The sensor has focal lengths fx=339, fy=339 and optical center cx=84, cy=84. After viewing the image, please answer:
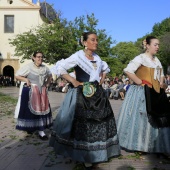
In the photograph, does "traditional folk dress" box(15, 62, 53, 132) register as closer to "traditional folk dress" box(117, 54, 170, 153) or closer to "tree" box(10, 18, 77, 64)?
"traditional folk dress" box(117, 54, 170, 153)

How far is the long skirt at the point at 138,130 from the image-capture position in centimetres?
473

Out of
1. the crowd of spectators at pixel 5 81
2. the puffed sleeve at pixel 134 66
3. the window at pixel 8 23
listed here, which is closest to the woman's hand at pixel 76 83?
the puffed sleeve at pixel 134 66

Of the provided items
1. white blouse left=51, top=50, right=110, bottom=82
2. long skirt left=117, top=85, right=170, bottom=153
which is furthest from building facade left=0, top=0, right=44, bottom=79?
white blouse left=51, top=50, right=110, bottom=82

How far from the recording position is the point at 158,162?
15.4 ft

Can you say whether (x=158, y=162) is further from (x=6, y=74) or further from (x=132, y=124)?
(x=6, y=74)

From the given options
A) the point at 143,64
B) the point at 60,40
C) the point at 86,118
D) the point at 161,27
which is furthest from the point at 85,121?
the point at 161,27

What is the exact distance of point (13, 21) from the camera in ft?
138

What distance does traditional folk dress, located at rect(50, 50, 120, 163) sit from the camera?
13.4ft

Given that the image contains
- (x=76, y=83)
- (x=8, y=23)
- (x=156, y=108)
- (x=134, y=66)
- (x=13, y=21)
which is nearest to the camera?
(x=76, y=83)

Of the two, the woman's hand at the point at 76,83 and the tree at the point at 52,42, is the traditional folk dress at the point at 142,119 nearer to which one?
the woman's hand at the point at 76,83

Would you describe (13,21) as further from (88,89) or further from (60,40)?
(88,89)

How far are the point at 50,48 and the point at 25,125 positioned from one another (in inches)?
1032

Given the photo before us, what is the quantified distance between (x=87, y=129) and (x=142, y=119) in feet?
3.59

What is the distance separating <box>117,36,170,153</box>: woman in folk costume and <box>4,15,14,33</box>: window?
38.8m
